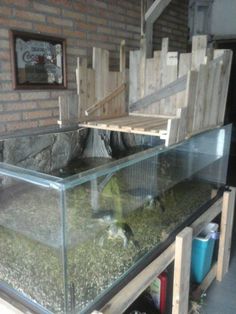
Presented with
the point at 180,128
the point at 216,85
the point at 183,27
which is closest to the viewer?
the point at 180,128

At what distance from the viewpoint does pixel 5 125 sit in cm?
198

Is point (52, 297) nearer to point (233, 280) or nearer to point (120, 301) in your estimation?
point (120, 301)

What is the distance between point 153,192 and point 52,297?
35.0 inches

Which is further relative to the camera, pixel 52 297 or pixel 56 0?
pixel 56 0

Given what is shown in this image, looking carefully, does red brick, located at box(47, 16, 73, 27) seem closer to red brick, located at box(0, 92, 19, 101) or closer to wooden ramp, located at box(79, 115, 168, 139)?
red brick, located at box(0, 92, 19, 101)

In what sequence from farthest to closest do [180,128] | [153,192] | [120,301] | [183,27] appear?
1. [183,27]
2. [153,192]
3. [180,128]
4. [120,301]

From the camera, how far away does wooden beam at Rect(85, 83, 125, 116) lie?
224 cm

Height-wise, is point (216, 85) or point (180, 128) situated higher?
point (216, 85)

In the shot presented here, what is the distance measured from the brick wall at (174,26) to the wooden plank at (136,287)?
2420mm

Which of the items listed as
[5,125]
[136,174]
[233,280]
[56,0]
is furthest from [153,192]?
[56,0]

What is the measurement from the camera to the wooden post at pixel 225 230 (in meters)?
2.30

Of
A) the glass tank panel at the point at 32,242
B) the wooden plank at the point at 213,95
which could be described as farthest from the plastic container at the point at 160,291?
the wooden plank at the point at 213,95

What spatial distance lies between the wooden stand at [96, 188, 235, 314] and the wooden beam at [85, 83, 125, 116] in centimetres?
107

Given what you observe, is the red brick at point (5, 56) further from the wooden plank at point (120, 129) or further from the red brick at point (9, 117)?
the wooden plank at point (120, 129)
